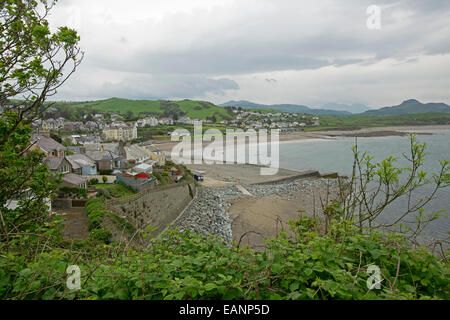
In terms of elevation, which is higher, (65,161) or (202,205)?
(65,161)

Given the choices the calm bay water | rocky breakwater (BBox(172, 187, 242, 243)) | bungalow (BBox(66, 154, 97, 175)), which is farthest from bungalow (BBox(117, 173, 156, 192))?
the calm bay water

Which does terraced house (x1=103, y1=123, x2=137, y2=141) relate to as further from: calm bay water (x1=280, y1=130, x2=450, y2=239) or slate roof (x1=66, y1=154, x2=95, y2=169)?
slate roof (x1=66, y1=154, x2=95, y2=169)

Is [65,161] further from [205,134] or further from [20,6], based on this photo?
[205,134]

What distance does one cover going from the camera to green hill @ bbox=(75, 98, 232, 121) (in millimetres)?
137125

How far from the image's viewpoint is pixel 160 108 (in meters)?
152

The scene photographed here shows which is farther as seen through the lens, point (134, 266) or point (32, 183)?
point (32, 183)

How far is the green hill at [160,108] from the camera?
5399 inches

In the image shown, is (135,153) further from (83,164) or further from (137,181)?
(137,181)

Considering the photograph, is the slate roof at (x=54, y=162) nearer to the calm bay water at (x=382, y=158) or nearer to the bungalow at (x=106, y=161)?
the bungalow at (x=106, y=161)

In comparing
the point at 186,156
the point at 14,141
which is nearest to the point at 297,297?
the point at 14,141

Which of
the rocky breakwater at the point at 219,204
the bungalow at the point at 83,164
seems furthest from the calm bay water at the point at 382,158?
the bungalow at the point at 83,164

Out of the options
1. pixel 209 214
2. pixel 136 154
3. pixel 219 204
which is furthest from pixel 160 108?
pixel 209 214

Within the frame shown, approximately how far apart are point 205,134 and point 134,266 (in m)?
90.5

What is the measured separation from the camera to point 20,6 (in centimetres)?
473
